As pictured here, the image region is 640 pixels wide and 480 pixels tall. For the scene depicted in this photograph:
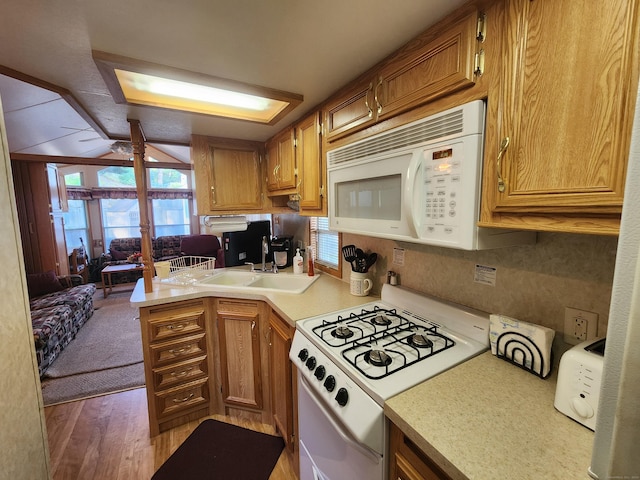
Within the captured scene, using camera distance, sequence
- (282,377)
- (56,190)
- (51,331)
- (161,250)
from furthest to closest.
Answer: (161,250) → (56,190) → (51,331) → (282,377)

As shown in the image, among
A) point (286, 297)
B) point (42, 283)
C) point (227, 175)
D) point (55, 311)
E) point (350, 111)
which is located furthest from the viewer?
point (42, 283)

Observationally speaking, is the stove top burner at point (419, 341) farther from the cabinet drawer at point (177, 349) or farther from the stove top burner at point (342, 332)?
the cabinet drawer at point (177, 349)

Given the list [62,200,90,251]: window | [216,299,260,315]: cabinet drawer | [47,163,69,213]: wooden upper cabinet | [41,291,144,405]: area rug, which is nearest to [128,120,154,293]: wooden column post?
[216,299,260,315]: cabinet drawer

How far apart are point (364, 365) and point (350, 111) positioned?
122 centimetres

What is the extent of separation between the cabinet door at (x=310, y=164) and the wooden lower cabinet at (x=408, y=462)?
4.13 feet

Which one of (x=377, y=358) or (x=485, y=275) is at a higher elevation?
(x=485, y=275)

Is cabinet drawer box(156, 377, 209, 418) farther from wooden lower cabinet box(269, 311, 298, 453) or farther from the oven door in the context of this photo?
the oven door

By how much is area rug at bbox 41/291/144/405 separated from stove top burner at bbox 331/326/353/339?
222cm

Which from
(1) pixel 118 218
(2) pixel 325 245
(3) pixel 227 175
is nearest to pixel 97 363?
(3) pixel 227 175

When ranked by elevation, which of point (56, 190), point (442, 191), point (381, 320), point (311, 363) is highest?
point (56, 190)

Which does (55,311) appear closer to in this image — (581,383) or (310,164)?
(310,164)

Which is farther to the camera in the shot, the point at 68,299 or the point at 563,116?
the point at 68,299

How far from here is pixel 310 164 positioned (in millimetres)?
1822

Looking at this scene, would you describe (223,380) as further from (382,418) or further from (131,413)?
(382,418)
